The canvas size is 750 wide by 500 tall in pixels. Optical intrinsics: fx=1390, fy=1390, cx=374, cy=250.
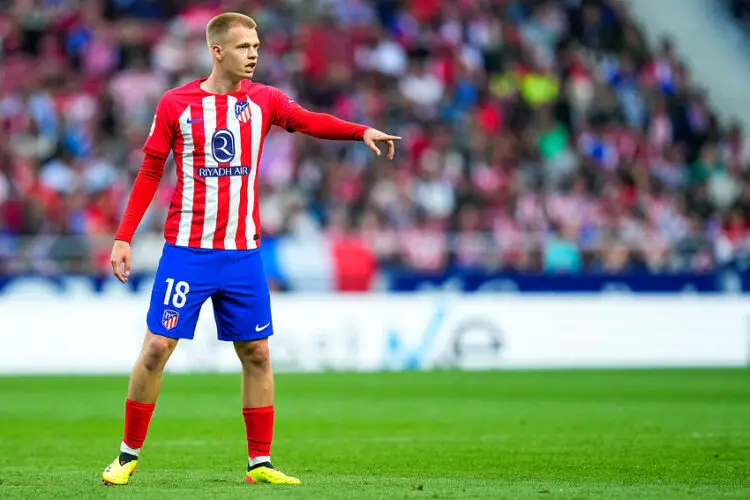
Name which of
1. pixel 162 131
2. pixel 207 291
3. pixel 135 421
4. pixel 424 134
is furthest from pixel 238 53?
pixel 424 134

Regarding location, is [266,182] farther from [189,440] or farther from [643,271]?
[189,440]

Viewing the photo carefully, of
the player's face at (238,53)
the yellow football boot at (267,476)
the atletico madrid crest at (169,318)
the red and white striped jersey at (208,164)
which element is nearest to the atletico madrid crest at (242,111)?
the red and white striped jersey at (208,164)

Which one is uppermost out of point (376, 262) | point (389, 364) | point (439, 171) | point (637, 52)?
point (637, 52)

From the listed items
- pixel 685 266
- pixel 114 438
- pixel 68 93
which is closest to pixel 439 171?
pixel 685 266

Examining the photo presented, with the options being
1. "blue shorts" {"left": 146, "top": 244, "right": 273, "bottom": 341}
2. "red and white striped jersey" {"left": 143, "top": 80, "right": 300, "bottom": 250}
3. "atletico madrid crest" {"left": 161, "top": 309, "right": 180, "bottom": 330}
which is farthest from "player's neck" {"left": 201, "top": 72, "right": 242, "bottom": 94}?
"atletico madrid crest" {"left": 161, "top": 309, "right": 180, "bottom": 330}

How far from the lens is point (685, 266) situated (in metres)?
19.6

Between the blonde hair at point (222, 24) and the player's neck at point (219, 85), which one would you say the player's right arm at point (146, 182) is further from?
the blonde hair at point (222, 24)

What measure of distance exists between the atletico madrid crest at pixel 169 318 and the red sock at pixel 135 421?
16.5 inches

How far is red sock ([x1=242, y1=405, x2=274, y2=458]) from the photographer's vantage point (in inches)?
281

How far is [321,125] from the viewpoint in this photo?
7078 millimetres

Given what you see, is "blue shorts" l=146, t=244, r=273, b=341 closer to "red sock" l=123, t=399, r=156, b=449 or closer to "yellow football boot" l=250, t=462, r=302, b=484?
"red sock" l=123, t=399, r=156, b=449

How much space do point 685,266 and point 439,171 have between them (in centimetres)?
406

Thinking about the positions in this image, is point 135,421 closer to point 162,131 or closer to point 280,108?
point 162,131

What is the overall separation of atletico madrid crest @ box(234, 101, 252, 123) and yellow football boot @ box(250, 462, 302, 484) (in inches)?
69.4
